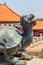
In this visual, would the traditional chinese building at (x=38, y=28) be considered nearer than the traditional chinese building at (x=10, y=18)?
No

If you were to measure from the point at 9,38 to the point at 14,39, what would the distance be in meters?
0.08

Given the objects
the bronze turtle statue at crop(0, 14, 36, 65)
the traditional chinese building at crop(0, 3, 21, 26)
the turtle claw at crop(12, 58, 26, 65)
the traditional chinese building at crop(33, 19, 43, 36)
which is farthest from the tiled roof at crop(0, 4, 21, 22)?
the turtle claw at crop(12, 58, 26, 65)

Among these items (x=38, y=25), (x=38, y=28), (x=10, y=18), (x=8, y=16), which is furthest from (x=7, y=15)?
(x=38, y=25)

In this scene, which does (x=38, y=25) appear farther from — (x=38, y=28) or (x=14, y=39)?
(x=14, y=39)

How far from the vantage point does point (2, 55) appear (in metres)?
3.93

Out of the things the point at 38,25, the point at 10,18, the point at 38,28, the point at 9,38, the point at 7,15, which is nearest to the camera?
the point at 9,38

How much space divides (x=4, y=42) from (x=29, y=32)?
47 centimetres

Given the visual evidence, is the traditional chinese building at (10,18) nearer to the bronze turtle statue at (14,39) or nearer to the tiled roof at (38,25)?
the tiled roof at (38,25)

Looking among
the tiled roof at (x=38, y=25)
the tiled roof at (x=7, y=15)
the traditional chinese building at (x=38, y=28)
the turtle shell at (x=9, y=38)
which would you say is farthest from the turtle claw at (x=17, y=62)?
the tiled roof at (x=38, y=25)

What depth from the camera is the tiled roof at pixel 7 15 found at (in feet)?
75.5

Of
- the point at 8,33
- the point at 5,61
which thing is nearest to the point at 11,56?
the point at 5,61

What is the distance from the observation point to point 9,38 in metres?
3.63

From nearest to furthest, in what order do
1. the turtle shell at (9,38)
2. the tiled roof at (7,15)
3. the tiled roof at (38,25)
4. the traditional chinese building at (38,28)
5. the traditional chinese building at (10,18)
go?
1. the turtle shell at (9,38)
2. the traditional chinese building at (10,18)
3. the tiled roof at (7,15)
4. the traditional chinese building at (38,28)
5. the tiled roof at (38,25)

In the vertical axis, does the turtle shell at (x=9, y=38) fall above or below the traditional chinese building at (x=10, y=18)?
above
